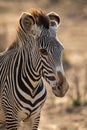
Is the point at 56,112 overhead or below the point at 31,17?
below

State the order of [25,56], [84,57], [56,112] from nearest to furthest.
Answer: [25,56] → [56,112] → [84,57]

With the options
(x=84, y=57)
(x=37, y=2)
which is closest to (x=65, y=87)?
(x=84, y=57)

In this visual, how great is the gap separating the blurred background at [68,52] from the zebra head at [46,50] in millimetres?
2677

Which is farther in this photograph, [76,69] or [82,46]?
[82,46]

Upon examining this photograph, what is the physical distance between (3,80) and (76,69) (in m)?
9.29

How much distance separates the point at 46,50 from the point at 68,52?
1254 centimetres

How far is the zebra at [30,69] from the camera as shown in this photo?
7.24 metres

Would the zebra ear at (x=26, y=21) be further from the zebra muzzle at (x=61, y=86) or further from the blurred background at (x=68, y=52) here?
the blurred background at (x=68, y=52)

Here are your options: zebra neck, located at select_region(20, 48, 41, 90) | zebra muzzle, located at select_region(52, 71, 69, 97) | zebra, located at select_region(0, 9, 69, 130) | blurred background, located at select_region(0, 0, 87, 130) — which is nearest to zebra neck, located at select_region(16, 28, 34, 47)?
zebra, located at select_region(0, 9, 69, 130)

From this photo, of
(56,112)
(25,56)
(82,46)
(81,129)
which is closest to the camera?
(25,56)

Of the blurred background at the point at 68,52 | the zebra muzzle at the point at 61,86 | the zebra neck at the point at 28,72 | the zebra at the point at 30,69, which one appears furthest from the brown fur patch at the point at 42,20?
the blurred background at the point at 68,52

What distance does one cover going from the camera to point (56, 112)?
12891mm

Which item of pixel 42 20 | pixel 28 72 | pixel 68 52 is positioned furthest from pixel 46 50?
pixel 68 52

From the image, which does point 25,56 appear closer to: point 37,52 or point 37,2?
point 37,52
